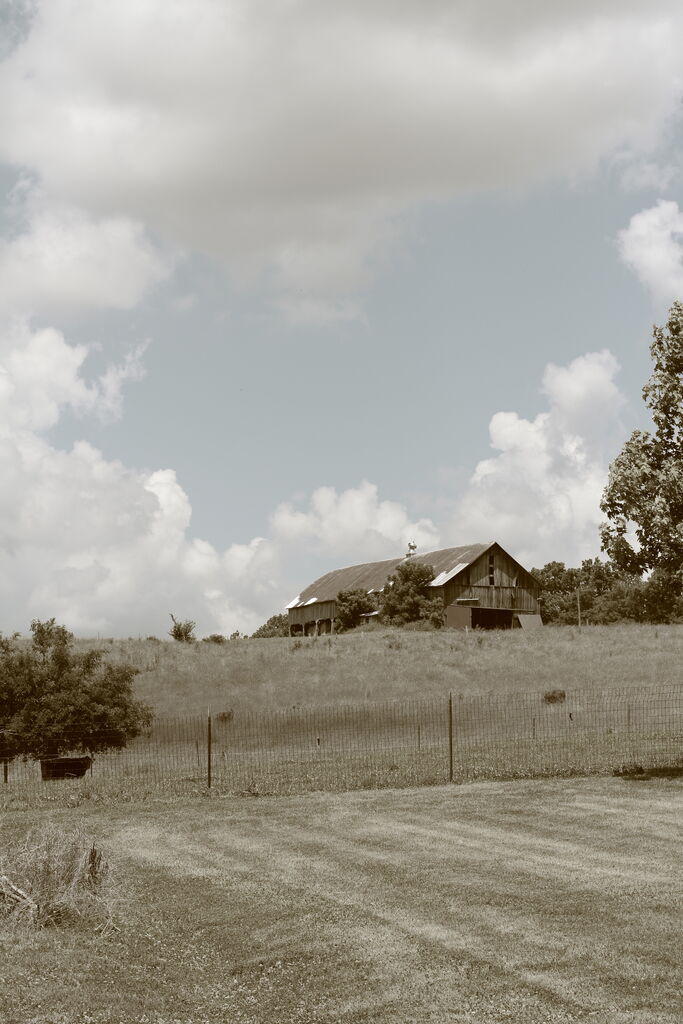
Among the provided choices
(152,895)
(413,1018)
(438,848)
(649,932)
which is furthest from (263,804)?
(413,1018)

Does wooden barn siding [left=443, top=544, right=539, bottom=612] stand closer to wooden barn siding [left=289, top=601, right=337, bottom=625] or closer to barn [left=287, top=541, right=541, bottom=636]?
barn [left=287, top=541, right=541, bottom=636]

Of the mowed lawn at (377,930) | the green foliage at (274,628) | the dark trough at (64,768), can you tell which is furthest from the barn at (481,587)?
the mowed lawn at (377,930)

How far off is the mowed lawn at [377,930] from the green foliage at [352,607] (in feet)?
209

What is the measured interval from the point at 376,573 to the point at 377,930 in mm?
79025

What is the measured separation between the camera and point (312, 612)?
93.5 meters

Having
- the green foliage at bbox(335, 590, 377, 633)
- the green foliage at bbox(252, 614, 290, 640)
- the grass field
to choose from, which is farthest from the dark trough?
the green foliage at bbox(252, 614, 290, 640)

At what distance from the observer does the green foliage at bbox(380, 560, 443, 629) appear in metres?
72.8

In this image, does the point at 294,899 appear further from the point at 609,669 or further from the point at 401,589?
the point at 401,589

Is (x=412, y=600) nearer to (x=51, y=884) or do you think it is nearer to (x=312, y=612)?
(x=312, y=612)

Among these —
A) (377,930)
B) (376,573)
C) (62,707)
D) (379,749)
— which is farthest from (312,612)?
(377,930)

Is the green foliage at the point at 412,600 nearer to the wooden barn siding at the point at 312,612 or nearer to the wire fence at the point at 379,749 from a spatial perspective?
the wooden barn siding at the point at 312,612

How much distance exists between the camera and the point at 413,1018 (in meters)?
7.44

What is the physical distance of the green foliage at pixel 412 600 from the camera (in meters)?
72.8

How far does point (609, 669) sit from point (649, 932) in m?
42.8
